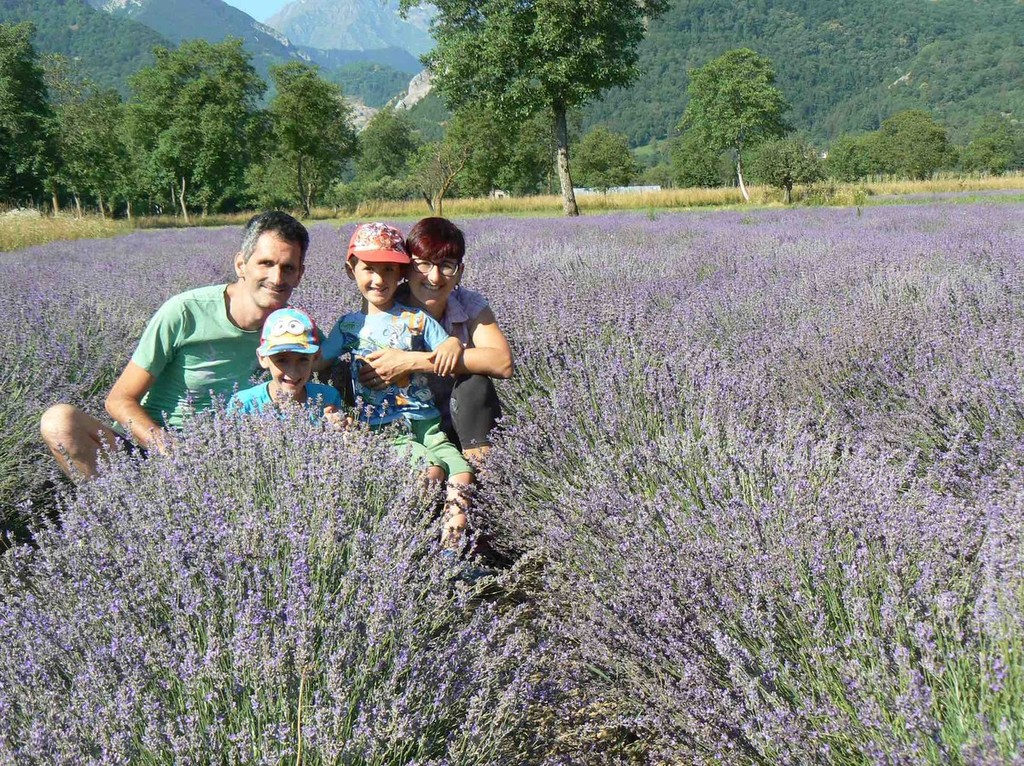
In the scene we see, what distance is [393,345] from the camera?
273cm

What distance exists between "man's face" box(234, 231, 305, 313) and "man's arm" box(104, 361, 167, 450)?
0.42 meters

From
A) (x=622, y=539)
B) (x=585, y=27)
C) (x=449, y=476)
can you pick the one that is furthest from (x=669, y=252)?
(x=585, y=27)

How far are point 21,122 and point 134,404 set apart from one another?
135 feet

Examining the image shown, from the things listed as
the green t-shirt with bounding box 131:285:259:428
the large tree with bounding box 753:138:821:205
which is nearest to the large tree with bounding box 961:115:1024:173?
the large tree with bounding box 753:138:821:205

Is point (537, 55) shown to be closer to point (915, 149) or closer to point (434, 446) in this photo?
point (434, 446)

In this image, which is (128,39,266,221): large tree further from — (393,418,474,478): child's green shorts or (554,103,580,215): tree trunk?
(393,418,474,478): child's green shorts

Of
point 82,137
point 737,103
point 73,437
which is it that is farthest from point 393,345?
point 737,103

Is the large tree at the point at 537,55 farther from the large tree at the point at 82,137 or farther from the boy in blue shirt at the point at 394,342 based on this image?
the large tree at the point at 82,137

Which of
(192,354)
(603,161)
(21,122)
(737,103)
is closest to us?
(192,354)

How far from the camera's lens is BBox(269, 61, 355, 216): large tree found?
3894 cm

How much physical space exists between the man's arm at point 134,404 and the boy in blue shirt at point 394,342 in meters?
0.59

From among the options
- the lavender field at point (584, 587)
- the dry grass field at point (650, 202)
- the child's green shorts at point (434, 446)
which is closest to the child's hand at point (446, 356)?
the child's green shorts at point (434, 446)

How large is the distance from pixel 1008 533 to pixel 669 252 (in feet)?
17.4

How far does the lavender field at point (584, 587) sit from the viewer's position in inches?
44.6
